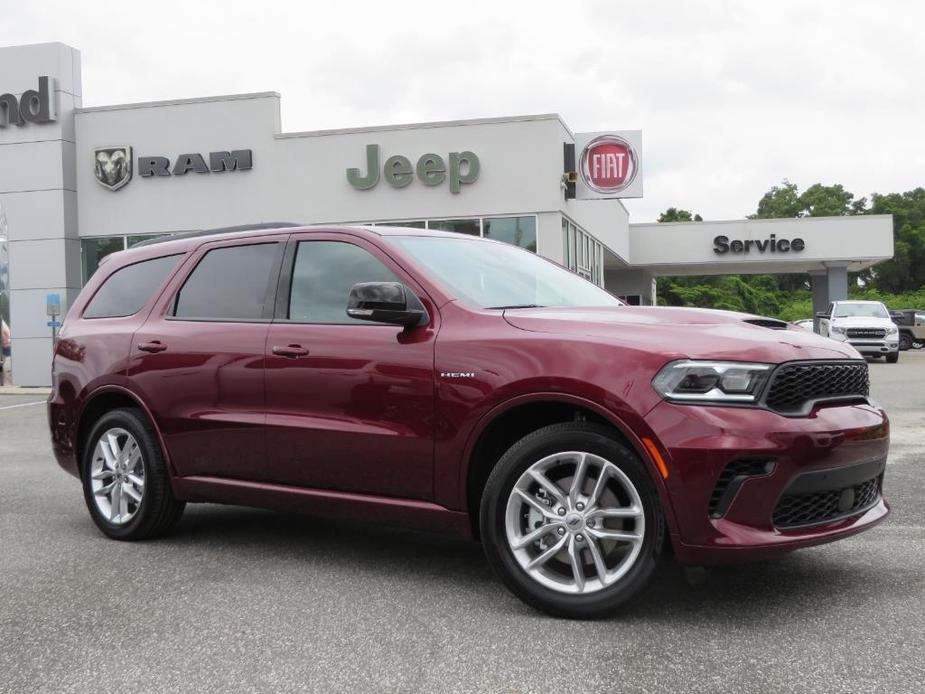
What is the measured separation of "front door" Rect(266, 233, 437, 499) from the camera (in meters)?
4.39

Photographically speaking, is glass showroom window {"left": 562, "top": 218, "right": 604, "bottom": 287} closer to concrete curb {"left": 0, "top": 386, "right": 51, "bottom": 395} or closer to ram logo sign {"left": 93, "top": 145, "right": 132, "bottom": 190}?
ram logo sign {"left": 93, "top": 145, "right": 132, "bottom": 190}

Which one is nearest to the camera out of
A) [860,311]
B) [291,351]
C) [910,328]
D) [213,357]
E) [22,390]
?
[291,351]

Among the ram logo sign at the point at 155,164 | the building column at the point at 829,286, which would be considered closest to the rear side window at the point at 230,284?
the ram logo sign at the point at 155,164

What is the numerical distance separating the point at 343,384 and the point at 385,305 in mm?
468

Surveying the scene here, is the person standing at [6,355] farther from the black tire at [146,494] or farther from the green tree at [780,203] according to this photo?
the green tree at [780,203]

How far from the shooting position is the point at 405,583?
15.1ft

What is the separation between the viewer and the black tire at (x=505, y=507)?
3838 mm

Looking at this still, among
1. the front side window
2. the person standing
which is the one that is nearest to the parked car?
the person standing

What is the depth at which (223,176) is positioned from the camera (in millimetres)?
22188

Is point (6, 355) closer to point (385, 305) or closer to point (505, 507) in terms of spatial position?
point (385, 305)

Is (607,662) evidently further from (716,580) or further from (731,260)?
(731,260)

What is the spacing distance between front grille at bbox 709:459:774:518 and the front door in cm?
124

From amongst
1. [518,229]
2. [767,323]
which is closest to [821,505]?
[767,323]

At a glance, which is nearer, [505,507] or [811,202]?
[505,507]
